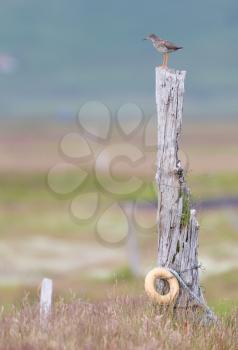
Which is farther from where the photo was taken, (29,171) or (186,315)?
(29,171)

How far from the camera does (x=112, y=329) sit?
16062 mm

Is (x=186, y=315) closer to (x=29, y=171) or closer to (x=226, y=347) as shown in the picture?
(x=226, y=347)

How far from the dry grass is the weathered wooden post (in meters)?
0.71

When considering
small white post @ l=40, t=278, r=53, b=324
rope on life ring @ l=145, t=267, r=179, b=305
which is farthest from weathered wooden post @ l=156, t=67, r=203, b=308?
small white post @ l=40, t=278, r=53, b=324

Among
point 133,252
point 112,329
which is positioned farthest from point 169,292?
point 133,252

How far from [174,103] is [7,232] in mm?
50485

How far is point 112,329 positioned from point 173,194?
310cm

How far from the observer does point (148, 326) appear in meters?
16.5

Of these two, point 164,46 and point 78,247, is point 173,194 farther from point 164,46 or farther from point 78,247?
point 78,247

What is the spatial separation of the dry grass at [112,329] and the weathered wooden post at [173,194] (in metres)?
0.71

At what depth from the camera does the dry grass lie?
15.5 meters

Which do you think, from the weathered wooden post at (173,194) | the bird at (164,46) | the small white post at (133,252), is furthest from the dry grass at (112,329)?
the small white post at (133,252)

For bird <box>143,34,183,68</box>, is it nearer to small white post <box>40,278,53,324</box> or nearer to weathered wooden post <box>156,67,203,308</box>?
weathered wooden post <box>156,67,203,308</box>

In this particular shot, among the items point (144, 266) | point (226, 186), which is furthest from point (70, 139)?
point (226, 186)
